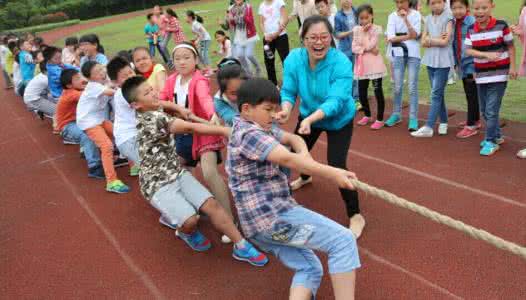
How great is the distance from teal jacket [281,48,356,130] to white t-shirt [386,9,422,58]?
2642 mm

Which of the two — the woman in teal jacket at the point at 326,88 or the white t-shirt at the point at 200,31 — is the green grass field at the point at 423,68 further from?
the woman in teal jacket at the point at 326,88

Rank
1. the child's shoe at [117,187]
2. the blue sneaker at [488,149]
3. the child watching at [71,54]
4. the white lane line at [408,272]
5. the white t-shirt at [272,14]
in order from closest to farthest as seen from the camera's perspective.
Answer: the white lane line at [408,272] < the blue sneaker at [488,149] < the child's shoe at [117,187] < the white t-shirt at [272,14] < the child watching at [71,54]

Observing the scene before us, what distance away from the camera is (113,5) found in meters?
49.7

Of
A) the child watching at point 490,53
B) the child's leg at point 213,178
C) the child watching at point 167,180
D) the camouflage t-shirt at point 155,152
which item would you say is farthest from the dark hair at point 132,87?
the child watching at point 490,53

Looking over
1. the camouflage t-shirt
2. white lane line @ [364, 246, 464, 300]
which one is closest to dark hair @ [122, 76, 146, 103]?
the camouflage t-shirt

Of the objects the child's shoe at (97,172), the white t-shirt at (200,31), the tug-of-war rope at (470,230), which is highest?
the white t-shirt at (200,31)

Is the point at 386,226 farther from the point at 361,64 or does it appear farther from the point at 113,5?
the point at 113,5

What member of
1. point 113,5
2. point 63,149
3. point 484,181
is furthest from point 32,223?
point 113,5

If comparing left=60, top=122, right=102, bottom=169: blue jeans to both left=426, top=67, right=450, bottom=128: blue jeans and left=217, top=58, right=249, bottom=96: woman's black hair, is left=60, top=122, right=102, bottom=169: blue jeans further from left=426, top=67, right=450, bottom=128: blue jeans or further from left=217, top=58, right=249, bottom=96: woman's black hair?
left=426, top=67, right=450, bottom=128: blue jeans

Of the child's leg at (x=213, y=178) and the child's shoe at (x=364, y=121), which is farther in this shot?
the child's shoe at (x=364, y=121)

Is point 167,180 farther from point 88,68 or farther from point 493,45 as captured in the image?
point 493,45

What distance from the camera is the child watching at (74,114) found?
241 inches

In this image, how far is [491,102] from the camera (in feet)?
17.1

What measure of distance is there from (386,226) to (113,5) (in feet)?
169
